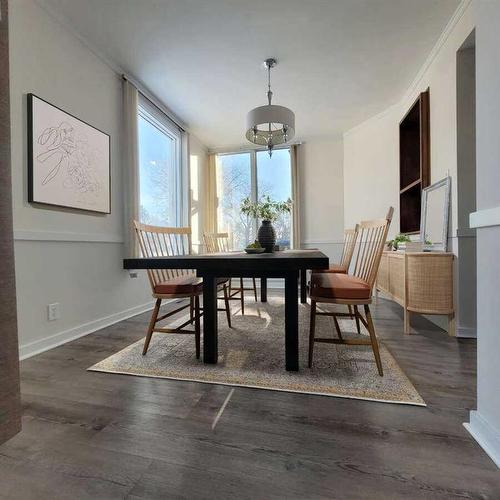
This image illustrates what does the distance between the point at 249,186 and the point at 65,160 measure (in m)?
3.50

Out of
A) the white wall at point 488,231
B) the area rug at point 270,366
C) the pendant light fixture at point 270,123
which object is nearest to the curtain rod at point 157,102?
the pendant light fixture at point 270,123

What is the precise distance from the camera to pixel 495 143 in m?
1.05

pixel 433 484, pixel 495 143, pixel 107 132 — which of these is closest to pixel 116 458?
pixel 433 484

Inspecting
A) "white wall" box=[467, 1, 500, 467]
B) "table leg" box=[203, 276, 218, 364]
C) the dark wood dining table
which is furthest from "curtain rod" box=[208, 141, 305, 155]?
"white wall" box=[467, 1, 500, 467]

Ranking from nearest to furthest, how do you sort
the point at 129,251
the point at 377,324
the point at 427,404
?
the point at 427,404 → the point at 377,324 → the point at 129,251

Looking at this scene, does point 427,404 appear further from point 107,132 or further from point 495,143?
point 107,132

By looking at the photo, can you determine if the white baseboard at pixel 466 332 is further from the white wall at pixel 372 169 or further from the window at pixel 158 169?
the window at pixel 158 169

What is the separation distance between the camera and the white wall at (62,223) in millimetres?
2002

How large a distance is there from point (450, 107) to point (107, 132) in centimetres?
322

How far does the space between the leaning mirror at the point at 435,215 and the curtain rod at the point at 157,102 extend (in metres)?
3.37

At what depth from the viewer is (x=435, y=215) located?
110 inches

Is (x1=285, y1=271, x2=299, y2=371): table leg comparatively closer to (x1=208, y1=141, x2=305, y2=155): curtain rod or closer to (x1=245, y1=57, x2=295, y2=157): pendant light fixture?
(x1=245, y1=57, x2=295, y2=157): pendant light fixture

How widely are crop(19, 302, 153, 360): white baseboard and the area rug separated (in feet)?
1.94

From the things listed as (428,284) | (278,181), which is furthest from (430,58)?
(278,181)
